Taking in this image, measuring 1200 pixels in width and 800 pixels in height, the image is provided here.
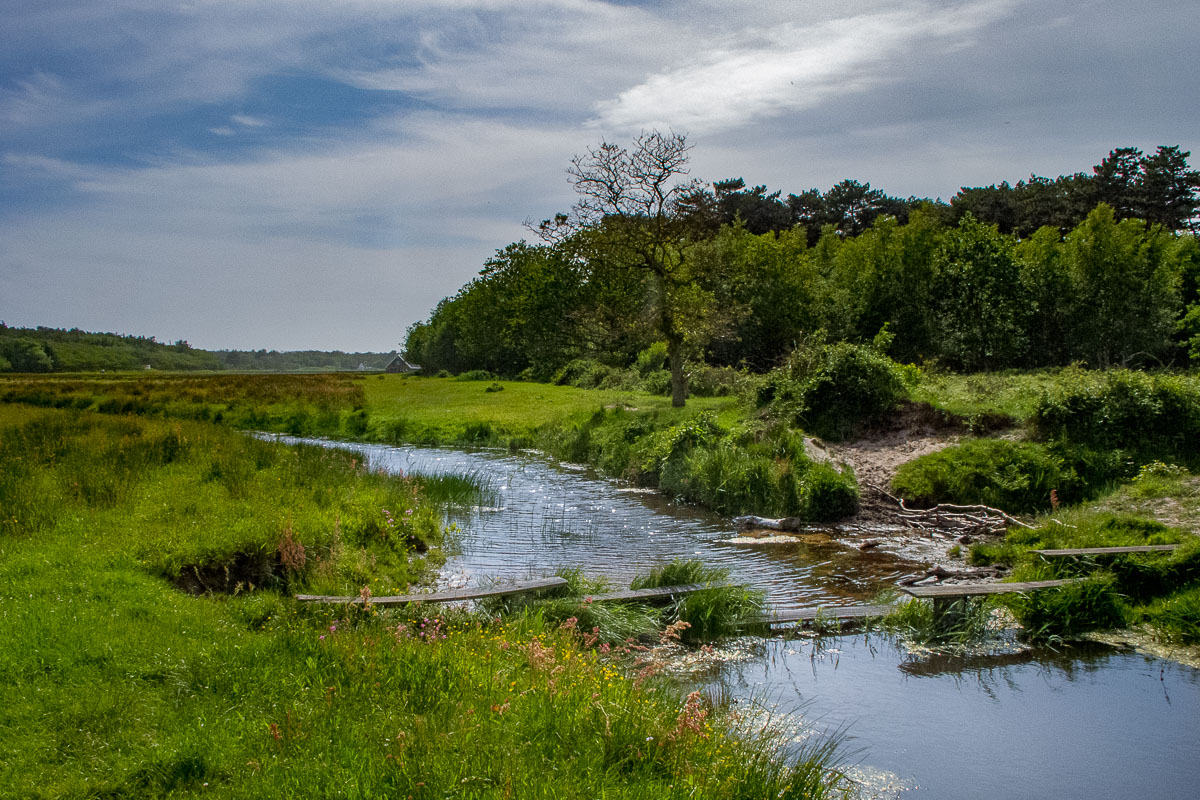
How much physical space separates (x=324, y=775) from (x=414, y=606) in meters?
3.96

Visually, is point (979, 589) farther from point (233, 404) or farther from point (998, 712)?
point (233, 404)

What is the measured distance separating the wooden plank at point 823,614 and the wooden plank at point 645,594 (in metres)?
0.96

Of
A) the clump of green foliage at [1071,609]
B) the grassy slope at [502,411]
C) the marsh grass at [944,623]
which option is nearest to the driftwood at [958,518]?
the clump of green foliage at [1071,609]

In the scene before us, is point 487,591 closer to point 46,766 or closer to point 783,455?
point 46,766

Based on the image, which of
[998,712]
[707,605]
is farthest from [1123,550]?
[707,605]

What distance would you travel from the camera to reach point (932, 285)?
44.3m

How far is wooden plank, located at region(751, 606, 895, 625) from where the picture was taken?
9.85 m

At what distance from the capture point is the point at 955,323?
4034 cm

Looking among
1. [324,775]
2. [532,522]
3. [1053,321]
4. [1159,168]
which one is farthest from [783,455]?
[1159,168]

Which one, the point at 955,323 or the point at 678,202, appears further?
the point at 955,323

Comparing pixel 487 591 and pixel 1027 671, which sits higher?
pixel 487 591

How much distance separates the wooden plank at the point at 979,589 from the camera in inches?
373

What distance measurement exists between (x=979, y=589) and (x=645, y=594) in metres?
4.29

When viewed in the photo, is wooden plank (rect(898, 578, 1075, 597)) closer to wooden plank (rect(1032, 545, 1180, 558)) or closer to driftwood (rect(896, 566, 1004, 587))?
wooden plank (rect(1032, 545, 1180, 558))
